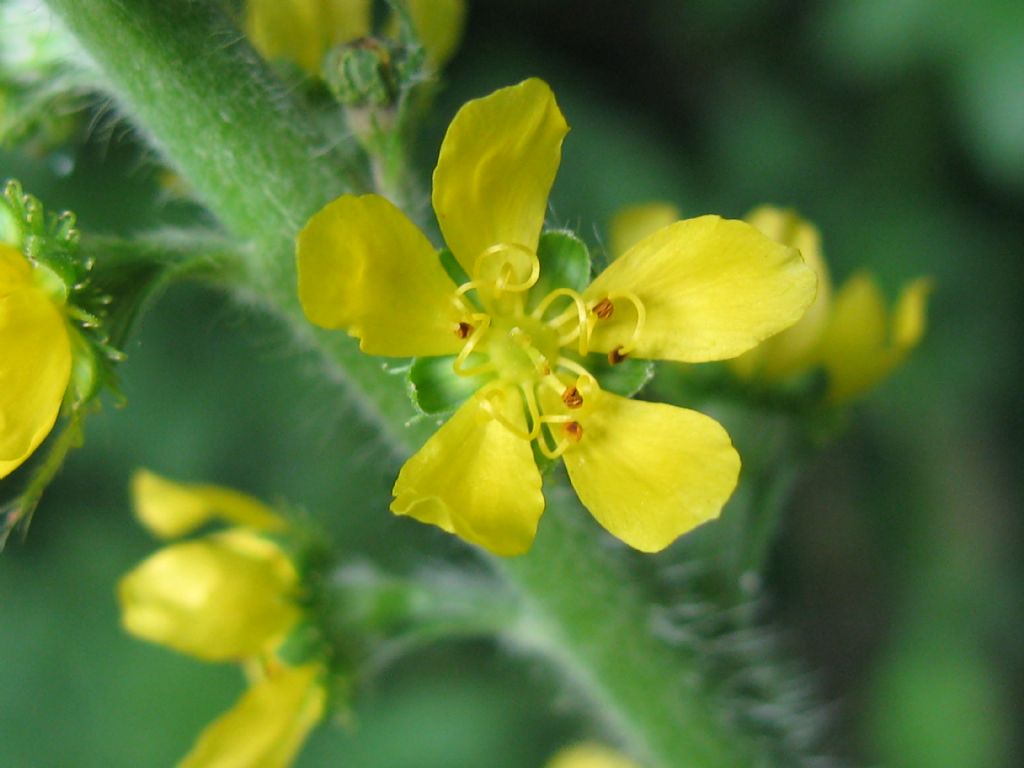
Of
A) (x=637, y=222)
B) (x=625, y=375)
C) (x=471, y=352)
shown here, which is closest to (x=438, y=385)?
(x=471, y=352)

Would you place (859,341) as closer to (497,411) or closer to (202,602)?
(497,411)

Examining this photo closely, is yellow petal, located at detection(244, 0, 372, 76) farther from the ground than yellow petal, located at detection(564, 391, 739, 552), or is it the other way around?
yellow petal, located at detection(244, 0, 372, 76)

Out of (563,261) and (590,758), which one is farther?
(590,758)

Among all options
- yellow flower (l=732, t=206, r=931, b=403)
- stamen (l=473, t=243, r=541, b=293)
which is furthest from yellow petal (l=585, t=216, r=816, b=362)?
yellow flower (l=732, t=206, r=931, b=403)

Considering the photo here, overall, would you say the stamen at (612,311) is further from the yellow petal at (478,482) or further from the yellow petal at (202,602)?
the yellow petal at (202,602)

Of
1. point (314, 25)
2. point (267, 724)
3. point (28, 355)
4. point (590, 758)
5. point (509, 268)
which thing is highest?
point (28, 355)

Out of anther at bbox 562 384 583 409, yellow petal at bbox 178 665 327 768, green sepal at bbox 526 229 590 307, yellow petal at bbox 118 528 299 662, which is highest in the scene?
green sepal at bbox 526 229 590 307

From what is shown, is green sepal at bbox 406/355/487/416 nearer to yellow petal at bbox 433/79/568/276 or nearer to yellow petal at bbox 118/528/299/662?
yellow petal at bbox 433/79/568/276
